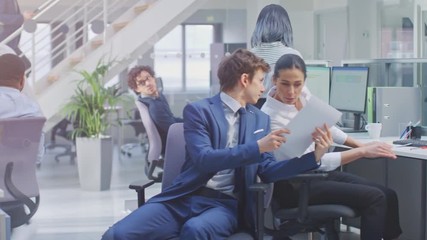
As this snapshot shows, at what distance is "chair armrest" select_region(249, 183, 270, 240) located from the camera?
2.79 m

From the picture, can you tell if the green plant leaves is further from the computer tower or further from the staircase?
the computer tower

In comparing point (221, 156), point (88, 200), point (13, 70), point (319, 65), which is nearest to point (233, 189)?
point (221, 156)

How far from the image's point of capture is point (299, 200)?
10.3 feet

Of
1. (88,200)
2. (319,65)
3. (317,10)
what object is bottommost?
(88,200)

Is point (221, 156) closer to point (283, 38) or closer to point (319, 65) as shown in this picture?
point (283, 38)

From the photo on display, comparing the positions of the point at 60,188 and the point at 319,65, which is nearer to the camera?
the point at 319,65

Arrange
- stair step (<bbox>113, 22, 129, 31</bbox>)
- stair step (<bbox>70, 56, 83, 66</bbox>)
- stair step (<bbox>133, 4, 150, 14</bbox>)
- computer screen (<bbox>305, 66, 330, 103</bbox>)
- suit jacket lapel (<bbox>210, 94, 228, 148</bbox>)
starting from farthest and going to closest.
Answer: stair step (<bbox>133, 4, 150, 14</bbox>)
stair step (<bbox>113, 22, 129, 31</bbox>)
stair step (<bbox>70, 56, 83, 66</bbox>)
computer screen (<bbox>305, 66, 330, 103</bbox>)
suit jacket lapel (<bbox>210, 94, 228, 148</bbox>)

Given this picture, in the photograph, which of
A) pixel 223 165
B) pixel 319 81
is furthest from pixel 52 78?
pixel 223 165

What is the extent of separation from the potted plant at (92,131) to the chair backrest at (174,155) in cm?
357

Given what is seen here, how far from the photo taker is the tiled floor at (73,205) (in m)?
4.85

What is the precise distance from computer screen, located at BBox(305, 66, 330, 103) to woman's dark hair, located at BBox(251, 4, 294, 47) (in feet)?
1.30

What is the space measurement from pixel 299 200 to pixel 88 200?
3.37 metres

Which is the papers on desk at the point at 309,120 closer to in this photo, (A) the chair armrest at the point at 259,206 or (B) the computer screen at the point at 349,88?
(A) the chair armrest at the point at 259,206

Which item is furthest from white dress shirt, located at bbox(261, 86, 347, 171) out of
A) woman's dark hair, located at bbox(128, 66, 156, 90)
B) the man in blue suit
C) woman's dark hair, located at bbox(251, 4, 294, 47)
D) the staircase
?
the staircase
